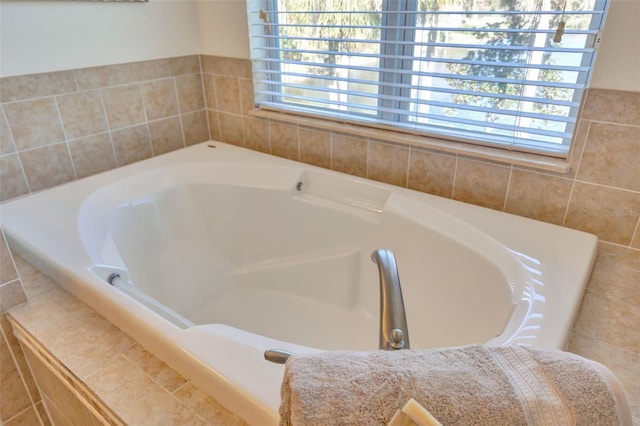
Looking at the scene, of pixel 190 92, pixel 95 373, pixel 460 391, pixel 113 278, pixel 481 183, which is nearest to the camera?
pixel 460 391

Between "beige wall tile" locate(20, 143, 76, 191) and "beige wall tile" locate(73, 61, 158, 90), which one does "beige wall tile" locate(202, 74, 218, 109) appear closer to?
"beige wall tile" locate(73, 61, 158, 90)

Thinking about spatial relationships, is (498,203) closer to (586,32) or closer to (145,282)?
(586,32)

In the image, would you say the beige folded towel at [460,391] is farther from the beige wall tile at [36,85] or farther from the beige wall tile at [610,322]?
the beige wall tile at [36,85]

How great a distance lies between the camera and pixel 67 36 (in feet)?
5.17

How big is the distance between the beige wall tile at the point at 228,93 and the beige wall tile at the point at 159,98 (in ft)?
0.66

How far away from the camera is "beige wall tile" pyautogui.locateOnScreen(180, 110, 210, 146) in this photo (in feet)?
6.85

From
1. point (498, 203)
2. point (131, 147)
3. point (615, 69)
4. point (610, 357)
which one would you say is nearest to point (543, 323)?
point (610, 357)

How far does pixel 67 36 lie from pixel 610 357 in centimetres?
195

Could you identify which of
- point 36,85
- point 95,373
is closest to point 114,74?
point 36,85

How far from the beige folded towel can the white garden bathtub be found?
233mm

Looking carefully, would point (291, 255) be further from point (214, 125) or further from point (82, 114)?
point (82, 114)

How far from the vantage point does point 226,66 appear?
1983mm

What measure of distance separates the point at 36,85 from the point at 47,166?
297 millimetres

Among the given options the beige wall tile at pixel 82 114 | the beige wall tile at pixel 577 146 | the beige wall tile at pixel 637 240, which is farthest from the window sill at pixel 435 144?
the beige wall tile at pixel 82 114
